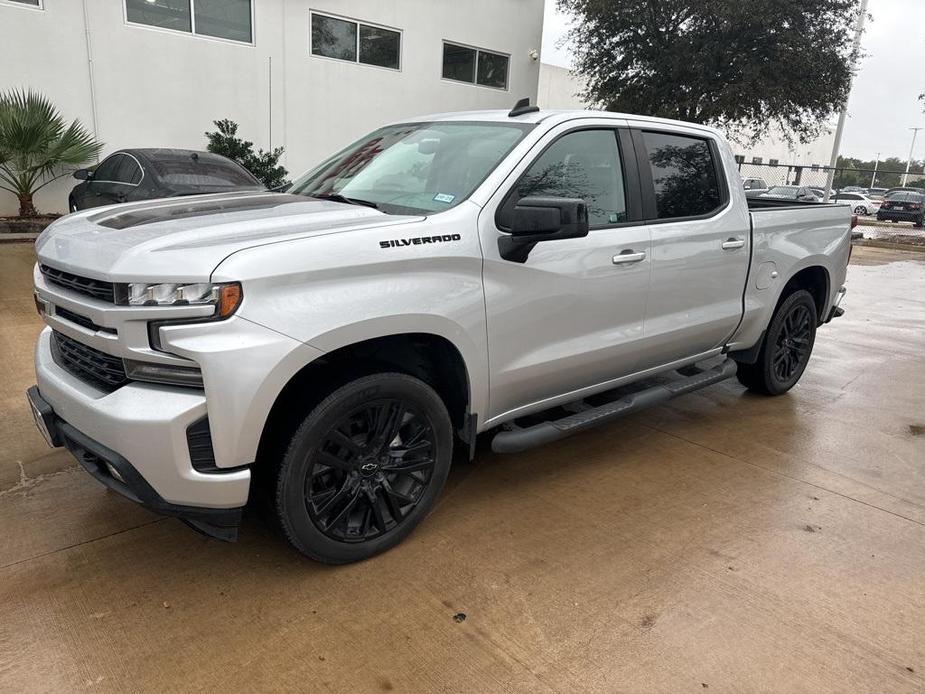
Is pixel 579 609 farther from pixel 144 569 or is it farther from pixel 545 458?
pixel 144 569

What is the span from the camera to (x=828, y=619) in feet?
9.02

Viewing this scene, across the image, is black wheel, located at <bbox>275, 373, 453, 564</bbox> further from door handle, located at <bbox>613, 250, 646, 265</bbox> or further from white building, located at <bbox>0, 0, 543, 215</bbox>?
white building, located at <bbox>0, 0, 543, 215</bbox>

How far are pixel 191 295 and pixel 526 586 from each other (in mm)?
1748

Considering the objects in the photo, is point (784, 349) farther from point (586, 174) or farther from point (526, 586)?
point (526, 586)

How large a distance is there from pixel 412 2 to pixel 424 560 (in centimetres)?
1565

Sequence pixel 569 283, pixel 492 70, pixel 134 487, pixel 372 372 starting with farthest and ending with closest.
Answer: pixel 492 70, pixel 569 283, pixel 372 372, pixel 134 487

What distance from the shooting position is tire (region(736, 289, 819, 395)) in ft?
16.8

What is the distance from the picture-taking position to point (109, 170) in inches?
370

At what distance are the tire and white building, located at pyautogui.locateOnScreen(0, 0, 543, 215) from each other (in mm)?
11840

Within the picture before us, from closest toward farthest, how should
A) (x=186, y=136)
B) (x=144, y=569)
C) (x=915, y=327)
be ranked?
1. (x=144, y=569)
2. (x=915, y=327)
3. (x=186, y=136)

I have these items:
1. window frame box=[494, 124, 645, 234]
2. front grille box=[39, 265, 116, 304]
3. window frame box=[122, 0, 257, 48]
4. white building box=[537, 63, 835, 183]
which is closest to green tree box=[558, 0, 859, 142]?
white building box=[537, 63, 835, 183]

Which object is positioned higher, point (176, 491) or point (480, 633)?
point (176, 491)

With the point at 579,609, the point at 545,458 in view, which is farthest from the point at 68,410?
the point at 545,458

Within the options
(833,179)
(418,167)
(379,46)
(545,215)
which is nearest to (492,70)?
(379,46)
